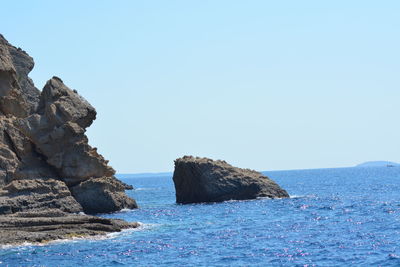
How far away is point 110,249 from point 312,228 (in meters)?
18.7

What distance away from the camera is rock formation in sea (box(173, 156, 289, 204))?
86.2 metres

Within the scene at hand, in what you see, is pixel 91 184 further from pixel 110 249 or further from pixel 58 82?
pixel 110 249

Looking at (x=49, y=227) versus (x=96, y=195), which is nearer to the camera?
(x=49, y=227)

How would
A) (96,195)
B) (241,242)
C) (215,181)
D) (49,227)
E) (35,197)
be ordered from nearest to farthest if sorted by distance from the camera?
(241,242) → (49,227) → (35,197) → (96,195) → (215,181)

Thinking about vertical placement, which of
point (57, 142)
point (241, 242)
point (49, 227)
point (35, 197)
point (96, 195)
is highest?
point (57, 142)

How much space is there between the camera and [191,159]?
8931cm

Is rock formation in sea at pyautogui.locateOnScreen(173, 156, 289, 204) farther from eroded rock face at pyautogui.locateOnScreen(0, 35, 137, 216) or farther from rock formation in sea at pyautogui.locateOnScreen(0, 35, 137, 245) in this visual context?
eroded rock face at pyautogui.locateOnScreen(0, 35, 137, 216)

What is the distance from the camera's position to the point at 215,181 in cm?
8688

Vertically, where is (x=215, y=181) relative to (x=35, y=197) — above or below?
above

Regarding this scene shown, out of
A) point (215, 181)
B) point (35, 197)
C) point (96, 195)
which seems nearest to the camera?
point (35, 197)

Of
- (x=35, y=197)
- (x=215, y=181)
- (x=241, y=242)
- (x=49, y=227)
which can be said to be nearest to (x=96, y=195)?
(x=35, y=197)

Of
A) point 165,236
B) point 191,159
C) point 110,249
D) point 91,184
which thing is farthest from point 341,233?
point 191,159

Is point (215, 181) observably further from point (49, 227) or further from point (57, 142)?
point (49, 227)

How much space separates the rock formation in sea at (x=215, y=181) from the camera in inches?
3396
